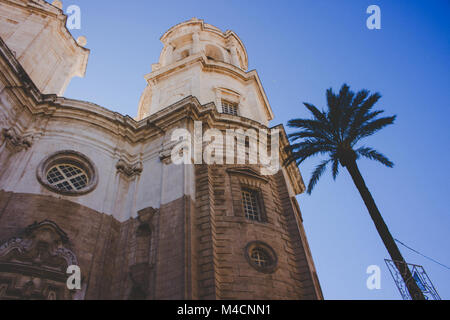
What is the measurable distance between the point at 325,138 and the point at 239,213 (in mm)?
5544

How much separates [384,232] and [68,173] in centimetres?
1448

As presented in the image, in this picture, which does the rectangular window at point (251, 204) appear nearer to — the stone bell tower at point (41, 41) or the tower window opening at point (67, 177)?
the tower window opening at point (67, 177)

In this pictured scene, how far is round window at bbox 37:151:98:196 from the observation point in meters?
15.5

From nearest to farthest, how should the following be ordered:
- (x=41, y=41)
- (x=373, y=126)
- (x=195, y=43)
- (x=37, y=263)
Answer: (x=37, y=263) → (x=373, y=126) → (x=41, y=41) → (x=195, y=43)

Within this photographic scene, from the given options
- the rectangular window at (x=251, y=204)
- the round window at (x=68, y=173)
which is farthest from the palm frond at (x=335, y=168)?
the round window at (x=68, y=173)

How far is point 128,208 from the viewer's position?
16.3m

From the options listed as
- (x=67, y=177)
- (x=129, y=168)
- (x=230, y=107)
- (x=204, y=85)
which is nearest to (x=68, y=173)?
(x=67, y=177)

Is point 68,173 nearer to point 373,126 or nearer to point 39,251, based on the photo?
point 39,251

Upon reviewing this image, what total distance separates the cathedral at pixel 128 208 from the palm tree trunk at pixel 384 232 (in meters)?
3.24

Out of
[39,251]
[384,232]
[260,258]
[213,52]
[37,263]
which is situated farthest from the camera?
[213,52]

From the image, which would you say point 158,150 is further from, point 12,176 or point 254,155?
point 12,176

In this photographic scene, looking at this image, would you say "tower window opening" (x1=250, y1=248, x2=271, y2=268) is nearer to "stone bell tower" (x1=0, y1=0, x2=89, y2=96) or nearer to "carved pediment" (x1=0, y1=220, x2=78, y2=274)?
"carved pediment" (x1=0, y1=220, x2=78, y2=274)

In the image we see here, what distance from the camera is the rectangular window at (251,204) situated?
16.3 meters
